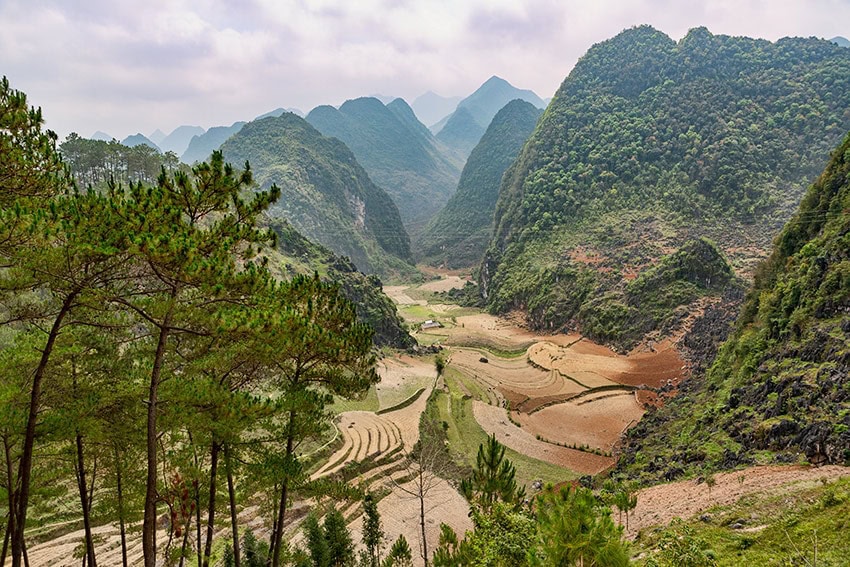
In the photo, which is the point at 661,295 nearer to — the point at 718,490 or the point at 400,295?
the point at 718,490

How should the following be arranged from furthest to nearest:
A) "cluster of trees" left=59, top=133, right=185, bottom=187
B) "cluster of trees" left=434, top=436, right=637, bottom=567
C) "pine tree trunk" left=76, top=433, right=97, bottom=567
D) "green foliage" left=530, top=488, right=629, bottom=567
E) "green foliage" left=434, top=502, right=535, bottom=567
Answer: "cluster of trees" left=59, top=133, right=185, bottom=187
"pine tree trunk" left=76, top=433, right=97, bottom=567
"green foliage" left=434, top=502, right=535, bottom=567
"cluster of trees" left=434, top=436, right=637, bottom=567
"green foliage" left=530, top=488, right=629, bottom=567

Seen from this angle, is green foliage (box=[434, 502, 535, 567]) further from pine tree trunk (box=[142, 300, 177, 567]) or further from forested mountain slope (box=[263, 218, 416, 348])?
forested mountain slope (box=[263, 218, 416, 348])

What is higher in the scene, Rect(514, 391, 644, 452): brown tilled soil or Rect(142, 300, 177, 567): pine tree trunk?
Rect(142, 300, 177, 567): pine tree trunk

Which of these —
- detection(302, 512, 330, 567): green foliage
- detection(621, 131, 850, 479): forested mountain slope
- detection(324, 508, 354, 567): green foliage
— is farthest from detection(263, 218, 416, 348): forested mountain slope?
detection(302, 512, 330, 567): green foliage

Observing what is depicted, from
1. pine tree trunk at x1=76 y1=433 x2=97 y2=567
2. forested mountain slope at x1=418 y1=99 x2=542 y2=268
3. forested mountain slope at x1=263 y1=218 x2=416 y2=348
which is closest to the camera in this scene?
pine tree trunk at x1=76 y1=433 x2=97 y2=567

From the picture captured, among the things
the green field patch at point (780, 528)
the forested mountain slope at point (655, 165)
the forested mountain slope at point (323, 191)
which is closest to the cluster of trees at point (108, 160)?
the forested mountain slope at point (323, 191)

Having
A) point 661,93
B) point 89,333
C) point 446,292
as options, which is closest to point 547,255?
point 446,292

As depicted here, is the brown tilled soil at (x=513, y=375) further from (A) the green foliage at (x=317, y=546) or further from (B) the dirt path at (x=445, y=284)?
(B) the dirt path at (x=445, y=284)
